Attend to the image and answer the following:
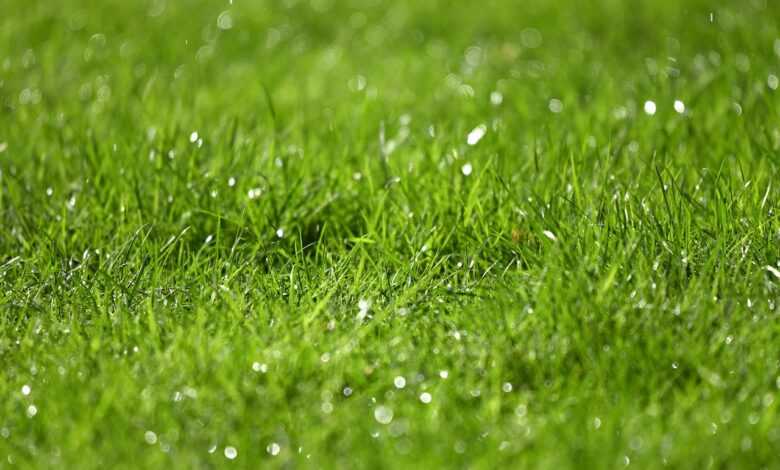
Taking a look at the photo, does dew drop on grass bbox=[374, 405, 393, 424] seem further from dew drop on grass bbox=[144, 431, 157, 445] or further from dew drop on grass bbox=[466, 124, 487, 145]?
dew drop on grass bbox=[466, 124, 487, 145]

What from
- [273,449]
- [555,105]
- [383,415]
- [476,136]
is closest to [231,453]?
[273,449]

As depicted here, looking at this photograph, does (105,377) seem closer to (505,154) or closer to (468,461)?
(468,461)

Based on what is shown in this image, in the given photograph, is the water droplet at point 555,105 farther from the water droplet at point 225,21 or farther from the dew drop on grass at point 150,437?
the dew drop on grass at point 150,437

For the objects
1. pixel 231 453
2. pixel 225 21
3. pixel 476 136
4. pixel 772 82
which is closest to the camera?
pixel 231 453

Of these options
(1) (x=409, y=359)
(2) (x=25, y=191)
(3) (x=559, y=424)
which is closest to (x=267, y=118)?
(2) (x=25, y=191)

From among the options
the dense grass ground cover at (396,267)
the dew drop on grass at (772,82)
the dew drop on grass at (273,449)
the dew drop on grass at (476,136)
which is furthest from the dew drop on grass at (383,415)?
the dew drop on grass at (772,82)

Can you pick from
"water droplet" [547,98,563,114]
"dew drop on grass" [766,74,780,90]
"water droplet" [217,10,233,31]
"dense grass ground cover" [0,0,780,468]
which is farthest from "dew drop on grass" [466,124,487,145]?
"water droplet" [217,10,233,31]

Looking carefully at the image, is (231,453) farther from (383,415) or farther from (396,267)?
(396,267)

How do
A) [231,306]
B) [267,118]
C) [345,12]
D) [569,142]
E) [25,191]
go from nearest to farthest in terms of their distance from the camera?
[231,306] < [25,191] < [569,142] < [267,118] < [345,12]
